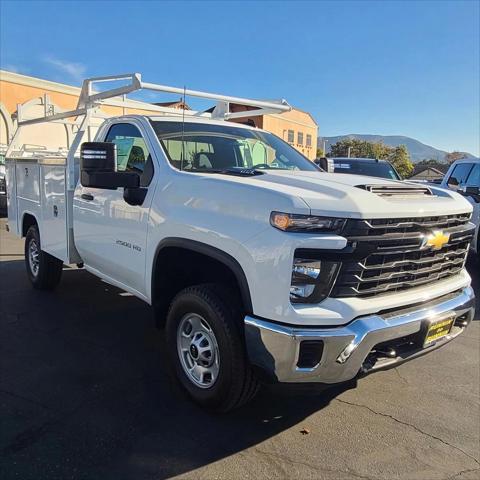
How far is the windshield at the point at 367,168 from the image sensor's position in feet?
34.2

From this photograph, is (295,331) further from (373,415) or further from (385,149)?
(385,149)

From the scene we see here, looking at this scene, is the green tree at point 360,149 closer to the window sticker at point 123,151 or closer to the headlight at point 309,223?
the window sticker at point 123,151

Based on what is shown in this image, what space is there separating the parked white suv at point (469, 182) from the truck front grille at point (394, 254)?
5007 millimetres

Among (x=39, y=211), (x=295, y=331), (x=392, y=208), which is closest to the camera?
(x=295, y=331)

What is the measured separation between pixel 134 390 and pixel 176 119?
2315 millimetres

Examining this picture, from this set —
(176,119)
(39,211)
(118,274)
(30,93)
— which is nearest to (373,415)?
(118,274)

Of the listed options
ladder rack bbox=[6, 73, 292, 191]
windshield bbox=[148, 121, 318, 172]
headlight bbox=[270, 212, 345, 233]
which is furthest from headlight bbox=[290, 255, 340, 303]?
ladder rack bbox=[6, 73, 292, 191]

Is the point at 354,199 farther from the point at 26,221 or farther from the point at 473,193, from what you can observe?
the point at 473,193

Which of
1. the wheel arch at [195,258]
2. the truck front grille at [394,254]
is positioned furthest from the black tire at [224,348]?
the truck front grille at [394,254]

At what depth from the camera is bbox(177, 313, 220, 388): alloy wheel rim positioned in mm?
3147

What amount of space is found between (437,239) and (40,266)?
4783 millimetres

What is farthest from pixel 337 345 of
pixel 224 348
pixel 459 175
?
pixel 459 175

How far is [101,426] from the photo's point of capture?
3.07 metres

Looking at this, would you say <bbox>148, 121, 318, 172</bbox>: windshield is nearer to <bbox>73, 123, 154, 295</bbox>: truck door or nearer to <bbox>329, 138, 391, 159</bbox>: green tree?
<bbox>73, 123, 154, 295</bbox>: truck door
